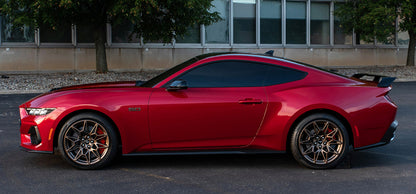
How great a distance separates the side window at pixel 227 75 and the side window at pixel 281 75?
0.22 feet

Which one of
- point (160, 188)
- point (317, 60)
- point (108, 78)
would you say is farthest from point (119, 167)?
point (317, 60)

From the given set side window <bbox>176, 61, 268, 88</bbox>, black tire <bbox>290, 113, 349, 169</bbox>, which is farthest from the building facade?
black tire <bbox>290, 113, 349, 169</bbox>

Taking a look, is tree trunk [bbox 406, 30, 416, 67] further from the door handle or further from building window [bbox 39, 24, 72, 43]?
the door handle

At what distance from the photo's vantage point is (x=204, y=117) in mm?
5852

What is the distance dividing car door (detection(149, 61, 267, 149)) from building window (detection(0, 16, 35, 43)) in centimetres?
1980

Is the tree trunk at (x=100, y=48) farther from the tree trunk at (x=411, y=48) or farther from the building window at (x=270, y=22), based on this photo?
the tree trunk at (x=411, y=48)

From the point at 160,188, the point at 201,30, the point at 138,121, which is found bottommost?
the point at 160,188

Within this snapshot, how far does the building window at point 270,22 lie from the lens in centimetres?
2823

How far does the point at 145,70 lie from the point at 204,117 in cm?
2037

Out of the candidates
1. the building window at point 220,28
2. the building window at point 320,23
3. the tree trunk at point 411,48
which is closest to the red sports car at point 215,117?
the building window at point 220,28

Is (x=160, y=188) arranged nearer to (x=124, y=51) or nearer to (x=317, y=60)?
(x=124, y=51)

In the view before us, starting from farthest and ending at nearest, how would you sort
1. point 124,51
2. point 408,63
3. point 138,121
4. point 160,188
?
point 408,63, point 124,51, point 138,121, point 160,188

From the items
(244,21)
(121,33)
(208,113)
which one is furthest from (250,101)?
(244,21)

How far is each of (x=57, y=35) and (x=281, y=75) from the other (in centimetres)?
2030
